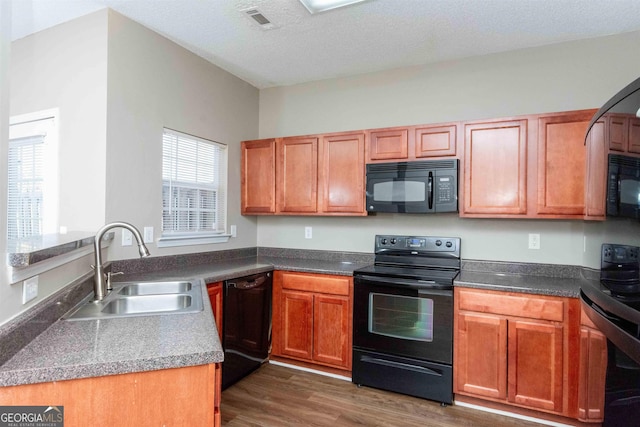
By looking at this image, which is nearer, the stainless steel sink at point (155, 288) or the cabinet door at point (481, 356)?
the stainless steel sink at point (155, 288)

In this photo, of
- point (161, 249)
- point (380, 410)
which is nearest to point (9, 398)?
point (161, 249)

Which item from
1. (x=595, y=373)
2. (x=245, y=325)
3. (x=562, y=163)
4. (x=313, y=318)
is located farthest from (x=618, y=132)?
(x=245, y=325)

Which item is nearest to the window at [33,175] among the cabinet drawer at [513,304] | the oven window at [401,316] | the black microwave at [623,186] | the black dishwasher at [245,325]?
the black dishwasher at [245,325]

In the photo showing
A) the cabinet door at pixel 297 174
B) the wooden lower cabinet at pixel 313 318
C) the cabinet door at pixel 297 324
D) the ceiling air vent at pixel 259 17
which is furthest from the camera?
the cabinet door at pixel 297 174

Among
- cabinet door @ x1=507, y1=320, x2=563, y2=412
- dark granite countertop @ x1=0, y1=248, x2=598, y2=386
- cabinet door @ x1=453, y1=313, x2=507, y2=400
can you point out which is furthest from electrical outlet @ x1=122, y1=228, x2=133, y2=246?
cabinet door @ x1=507, y1=320, x2=563, y2=412

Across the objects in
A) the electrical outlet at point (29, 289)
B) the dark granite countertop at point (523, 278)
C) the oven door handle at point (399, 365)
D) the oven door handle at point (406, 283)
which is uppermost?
the electrical outlet at point (29, 289)

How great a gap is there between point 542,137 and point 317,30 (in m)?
1.76

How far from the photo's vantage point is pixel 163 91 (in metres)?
2.77

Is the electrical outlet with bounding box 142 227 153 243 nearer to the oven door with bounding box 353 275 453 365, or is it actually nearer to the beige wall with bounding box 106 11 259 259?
the beige wall with bounding box 106 11 259 259

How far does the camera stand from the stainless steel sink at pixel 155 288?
2133mm

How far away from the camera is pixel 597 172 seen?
1.37 meters

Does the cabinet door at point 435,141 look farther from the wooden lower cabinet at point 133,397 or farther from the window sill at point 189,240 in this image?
the wooden lower cabinet at point 133,397

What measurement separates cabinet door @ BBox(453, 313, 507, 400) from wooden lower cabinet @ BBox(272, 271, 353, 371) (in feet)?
2.68

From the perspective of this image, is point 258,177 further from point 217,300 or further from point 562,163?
point 562,163
